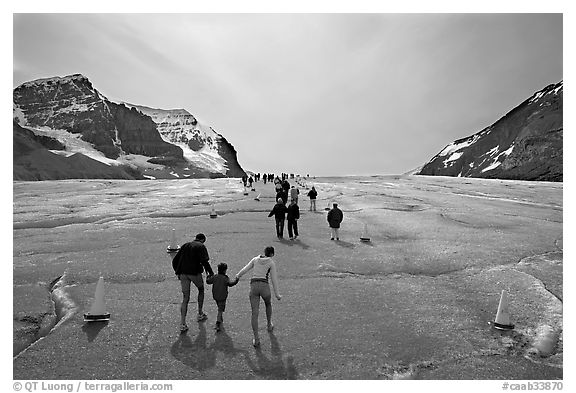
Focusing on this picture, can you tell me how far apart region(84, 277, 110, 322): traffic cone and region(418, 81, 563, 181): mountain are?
295 ft

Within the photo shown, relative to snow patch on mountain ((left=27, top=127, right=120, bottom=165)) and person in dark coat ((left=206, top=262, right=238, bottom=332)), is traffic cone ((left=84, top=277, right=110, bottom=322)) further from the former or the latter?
snow patch on mountain ((left=27, top=127, right=120, bottom=165))

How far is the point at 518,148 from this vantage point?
329 ft

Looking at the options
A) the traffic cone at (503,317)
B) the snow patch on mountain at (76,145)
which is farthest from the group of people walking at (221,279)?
the snow patch on mountain at (76,145)

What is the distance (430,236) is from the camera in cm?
1589

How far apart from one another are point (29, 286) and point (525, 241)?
1710 cm

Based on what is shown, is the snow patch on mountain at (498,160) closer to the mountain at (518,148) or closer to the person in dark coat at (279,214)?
the mountain at (518,148)

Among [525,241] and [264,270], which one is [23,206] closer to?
[264,270]

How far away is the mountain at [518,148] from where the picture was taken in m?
87.1

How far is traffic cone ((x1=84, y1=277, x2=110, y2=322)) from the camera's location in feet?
26.0

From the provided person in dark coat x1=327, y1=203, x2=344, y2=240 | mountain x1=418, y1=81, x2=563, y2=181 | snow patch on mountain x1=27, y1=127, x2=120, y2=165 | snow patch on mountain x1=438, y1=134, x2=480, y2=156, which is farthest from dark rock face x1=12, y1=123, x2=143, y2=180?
snow patch on mountain x1=438, y1=134, x2=480, y2=156

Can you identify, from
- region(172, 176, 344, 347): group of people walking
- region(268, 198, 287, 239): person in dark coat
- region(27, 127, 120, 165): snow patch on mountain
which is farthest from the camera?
region(27, 127, 120, 165): snow patch on mountain

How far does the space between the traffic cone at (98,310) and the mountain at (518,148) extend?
8996 centimetres

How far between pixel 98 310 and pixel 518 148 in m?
115

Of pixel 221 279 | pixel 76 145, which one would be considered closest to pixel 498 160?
pixel 221 279
